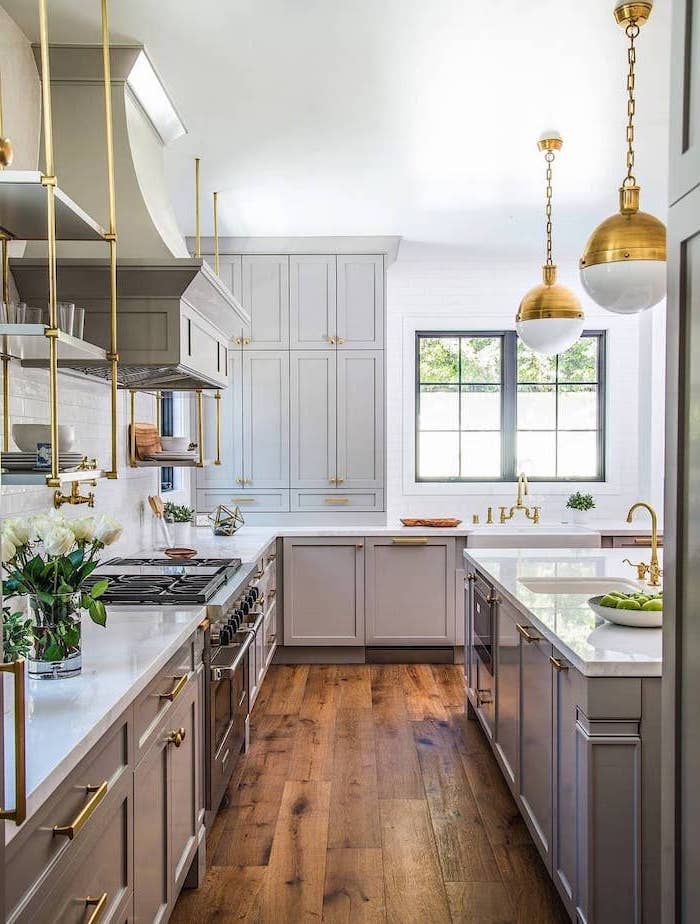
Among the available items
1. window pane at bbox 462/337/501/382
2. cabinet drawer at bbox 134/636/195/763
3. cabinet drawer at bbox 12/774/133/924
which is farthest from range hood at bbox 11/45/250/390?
window pane at bbox 462/337/501/382

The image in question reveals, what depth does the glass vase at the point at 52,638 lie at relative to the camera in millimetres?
1725

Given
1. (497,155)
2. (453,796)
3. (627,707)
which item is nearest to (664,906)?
(627,707)

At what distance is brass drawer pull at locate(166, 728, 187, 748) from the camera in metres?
2.06

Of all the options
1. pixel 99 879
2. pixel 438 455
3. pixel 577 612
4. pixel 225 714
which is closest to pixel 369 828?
pixel 225 714

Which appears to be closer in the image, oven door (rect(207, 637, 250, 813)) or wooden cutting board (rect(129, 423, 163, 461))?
oven door (rect(207, 637, 250, 813))

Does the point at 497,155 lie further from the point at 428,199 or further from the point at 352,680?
the point at 352,680

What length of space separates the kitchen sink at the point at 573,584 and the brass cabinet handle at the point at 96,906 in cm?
199

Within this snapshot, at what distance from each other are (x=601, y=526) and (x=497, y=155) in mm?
2720

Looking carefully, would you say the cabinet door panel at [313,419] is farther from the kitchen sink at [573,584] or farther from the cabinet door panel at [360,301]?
the kitchen sink at [573,584]

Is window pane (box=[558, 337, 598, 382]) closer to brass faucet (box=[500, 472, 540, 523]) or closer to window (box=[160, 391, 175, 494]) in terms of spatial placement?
brass faucet (box=[500, 472, 540, 523])

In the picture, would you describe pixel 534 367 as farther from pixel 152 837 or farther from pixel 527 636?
pixel 152 837

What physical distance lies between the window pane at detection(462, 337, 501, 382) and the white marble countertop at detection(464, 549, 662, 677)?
2116mm

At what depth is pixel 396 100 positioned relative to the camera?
3.03m

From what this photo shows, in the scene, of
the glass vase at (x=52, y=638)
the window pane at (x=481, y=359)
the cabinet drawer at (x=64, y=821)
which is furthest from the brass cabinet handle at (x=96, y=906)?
the window pane at (x=481, y=359)
